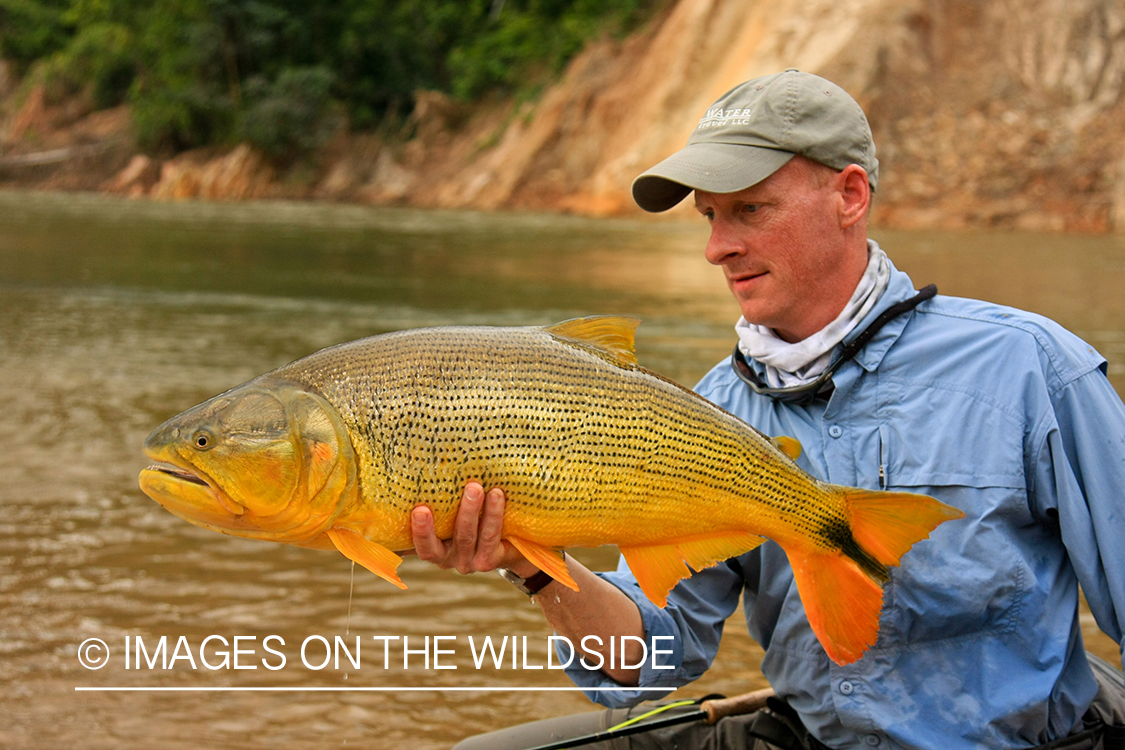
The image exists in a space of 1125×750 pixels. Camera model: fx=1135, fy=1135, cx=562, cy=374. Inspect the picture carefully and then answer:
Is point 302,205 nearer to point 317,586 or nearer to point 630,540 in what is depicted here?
point 317,586

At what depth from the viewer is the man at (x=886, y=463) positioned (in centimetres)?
255

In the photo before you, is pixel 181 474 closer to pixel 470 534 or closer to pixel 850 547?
pixel 470 534

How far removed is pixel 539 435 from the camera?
2406 millimetres

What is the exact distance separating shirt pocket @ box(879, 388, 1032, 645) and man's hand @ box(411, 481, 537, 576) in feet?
3.11

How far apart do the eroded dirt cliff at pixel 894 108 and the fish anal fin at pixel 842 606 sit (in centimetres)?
2446

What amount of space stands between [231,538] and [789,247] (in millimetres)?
4253

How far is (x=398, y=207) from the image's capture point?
35594mm

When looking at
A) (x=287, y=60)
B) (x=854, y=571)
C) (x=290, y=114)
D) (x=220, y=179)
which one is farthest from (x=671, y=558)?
Answer: (x=287, y=60)

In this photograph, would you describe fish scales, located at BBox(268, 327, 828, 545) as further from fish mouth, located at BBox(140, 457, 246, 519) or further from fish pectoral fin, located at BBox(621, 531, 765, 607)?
fish mouth, located at BBox(140, 457, 246, 519)

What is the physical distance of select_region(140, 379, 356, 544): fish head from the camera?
225cm

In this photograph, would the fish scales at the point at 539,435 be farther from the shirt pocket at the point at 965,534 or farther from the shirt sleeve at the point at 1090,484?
the shirt sleeve at the point at 1090,484

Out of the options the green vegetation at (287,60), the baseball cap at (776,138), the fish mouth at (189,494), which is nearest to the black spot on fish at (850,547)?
the baseball cap at (776,138)

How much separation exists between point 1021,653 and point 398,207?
1341 inches

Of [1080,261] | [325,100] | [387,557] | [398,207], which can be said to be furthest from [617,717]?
[325,100]
